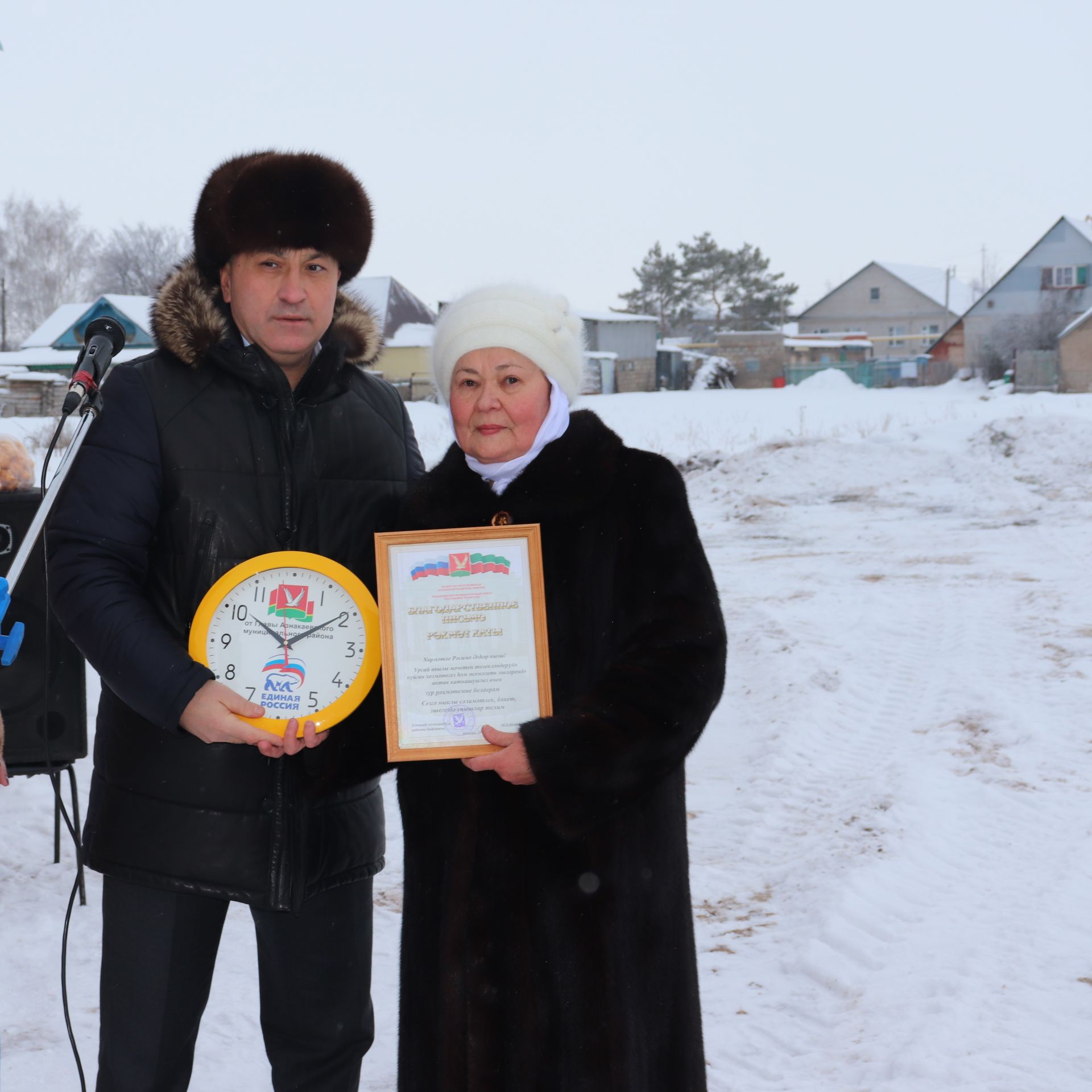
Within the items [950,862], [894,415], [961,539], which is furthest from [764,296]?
[950,862]

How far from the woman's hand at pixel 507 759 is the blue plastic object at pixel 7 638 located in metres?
0.98

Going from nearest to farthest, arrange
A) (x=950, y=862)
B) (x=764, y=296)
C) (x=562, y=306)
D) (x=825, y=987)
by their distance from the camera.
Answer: (x=562, y=306) < (x=825, y=987) < (x=950, y=862) < (x=764, y=296)

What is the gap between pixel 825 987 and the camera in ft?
12.3

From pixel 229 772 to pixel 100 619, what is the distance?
0.43 meters

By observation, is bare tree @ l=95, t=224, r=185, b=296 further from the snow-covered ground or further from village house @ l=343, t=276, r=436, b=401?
the snow-covered ground

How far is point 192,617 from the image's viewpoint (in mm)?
2385

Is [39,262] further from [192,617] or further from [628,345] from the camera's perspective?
[192,617]

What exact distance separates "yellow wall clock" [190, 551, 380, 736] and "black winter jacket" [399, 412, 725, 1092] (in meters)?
0.26

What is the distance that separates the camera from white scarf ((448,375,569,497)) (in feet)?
7.59

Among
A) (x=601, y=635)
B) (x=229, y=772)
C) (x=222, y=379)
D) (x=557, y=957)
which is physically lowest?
(x=557, y=957)

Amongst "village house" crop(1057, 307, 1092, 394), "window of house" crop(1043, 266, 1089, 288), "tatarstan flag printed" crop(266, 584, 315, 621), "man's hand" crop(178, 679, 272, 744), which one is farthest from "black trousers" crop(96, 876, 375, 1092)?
"window of house" crop(1043, 266, 1089, 288)

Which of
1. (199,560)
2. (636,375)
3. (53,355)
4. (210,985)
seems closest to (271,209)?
(199,560)

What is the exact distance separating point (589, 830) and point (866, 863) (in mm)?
2862

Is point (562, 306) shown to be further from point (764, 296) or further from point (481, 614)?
point (764, 296)
